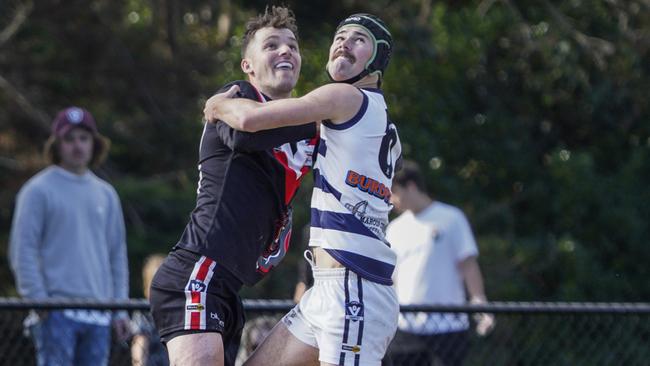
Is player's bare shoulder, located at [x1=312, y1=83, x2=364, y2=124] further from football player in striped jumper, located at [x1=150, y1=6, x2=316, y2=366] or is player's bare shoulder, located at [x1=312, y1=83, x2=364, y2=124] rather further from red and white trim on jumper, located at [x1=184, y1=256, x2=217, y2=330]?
red and white trim on jumper, located at [x1=184, y1=256, x2=217, y2=330]

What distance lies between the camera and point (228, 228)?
4555 millimetres

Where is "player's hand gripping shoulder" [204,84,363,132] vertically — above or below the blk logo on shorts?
above

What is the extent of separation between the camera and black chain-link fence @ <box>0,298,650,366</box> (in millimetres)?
5844

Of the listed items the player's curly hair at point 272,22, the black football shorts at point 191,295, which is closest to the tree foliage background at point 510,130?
the player's curly hair at point 272,22

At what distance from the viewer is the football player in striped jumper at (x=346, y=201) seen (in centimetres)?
442

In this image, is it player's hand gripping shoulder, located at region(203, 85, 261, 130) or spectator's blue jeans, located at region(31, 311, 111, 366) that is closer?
player's hand gripping shoulder, located at region(203, 85, 261, 130)

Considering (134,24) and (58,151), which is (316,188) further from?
(134,24)

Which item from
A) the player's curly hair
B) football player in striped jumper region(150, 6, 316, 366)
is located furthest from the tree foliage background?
football player in striped jumper region(150, 6, 316, 366)

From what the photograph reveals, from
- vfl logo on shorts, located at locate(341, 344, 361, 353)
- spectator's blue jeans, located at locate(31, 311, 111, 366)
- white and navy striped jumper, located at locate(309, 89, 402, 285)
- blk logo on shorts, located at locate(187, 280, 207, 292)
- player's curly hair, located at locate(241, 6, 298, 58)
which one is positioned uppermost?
player's curly hair, located at locate(241, 6, 298, 58)

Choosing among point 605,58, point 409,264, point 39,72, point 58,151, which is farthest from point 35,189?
point 39,72

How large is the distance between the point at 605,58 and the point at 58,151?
7767 millimetres

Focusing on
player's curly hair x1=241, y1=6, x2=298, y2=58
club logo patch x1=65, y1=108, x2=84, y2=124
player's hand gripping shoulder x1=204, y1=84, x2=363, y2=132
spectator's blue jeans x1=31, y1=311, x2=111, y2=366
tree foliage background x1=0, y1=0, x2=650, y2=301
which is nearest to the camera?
player's hand gripping shoulder x1=204, y1=84, x2=363, y2=132

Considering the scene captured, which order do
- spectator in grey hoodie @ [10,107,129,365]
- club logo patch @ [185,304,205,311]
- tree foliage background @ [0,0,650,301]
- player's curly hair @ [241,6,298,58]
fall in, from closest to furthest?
club logo patch @ [185,304,205,311] < player's curly hair @ [241,6,298,58] < spectator in grey hoodie @ [10,107,129,365] < tree foliage background @ [0,0,650,301]

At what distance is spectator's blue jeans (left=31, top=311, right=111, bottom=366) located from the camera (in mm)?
6176
